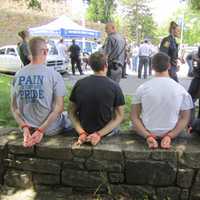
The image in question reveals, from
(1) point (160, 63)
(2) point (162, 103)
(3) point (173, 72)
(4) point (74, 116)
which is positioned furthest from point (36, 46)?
(3) point (173, 72)

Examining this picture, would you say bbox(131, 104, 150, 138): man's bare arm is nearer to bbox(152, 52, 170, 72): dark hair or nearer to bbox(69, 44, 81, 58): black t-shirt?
bbox(152, 52, 170, 72): dark hair

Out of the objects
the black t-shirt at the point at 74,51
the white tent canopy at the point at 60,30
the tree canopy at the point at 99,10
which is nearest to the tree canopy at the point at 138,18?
the tree canopy at the point at 99,10

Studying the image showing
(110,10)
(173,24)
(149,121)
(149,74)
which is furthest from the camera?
(110,10)

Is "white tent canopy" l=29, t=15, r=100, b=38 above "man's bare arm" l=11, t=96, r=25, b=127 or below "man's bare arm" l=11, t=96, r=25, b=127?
below

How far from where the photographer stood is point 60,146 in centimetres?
394

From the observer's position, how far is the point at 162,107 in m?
3.91

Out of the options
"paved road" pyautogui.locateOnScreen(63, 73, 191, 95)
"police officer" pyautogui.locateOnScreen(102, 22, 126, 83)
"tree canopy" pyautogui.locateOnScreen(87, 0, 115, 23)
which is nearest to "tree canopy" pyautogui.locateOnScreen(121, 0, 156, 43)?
"tree canopy" pyautogui.locateOnScreen(87, 0, 115, 23)

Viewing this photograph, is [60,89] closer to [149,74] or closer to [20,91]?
[20,91]

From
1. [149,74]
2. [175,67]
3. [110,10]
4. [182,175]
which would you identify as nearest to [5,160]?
[182,175]

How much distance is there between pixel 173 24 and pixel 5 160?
208 inches

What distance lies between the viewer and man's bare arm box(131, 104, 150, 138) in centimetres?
399

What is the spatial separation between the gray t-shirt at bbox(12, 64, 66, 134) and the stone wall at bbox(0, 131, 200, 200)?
0.27 meters

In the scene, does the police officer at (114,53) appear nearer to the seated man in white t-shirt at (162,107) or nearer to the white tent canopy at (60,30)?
the seated man in white t-shirt at (162,107)

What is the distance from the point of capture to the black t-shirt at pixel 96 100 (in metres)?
4.03
